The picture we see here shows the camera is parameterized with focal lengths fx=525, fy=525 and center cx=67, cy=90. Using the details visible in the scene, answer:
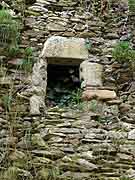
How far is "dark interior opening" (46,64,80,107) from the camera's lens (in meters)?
6.11

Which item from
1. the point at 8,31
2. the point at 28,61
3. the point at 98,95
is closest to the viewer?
the point at 98,95

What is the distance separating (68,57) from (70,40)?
0.94 ft

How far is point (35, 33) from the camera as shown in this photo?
6668 mm

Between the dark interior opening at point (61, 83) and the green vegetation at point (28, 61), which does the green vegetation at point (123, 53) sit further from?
the green vegetation at point (28, 61)

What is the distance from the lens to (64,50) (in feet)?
21.0

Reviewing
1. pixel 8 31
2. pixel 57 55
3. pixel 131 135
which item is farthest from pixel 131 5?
pixel 131 135

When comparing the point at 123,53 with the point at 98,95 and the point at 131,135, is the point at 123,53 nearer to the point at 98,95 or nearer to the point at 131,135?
the point at 98,95

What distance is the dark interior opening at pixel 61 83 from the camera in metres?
6.11

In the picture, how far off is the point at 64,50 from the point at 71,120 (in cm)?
123

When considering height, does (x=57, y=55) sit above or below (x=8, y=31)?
below

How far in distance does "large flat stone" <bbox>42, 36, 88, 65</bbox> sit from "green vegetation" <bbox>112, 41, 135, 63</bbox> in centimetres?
37

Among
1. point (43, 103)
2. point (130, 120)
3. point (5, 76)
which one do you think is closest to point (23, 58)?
point (5, 76)

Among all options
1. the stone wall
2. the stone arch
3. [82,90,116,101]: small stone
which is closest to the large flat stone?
the stone arch

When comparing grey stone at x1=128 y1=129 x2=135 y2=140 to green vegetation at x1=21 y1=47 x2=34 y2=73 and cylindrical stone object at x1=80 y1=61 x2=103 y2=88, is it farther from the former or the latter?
green vegetation at x1=21 y1=47 x2=34 y2=73
